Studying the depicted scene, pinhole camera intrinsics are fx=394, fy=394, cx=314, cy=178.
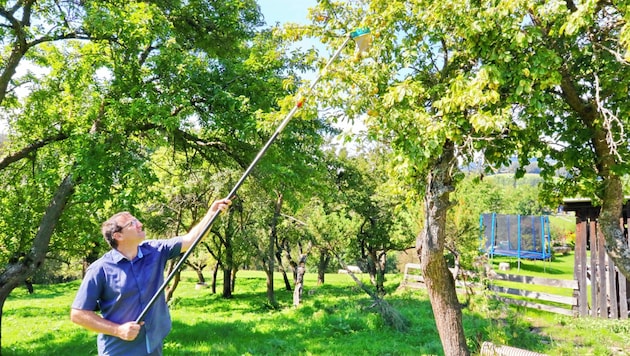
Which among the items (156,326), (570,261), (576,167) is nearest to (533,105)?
(576,167)

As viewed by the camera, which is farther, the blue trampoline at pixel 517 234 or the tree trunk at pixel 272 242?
the blue trampoline at pixel 517 234

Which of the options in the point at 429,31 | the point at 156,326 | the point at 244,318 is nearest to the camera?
the point at 156,326

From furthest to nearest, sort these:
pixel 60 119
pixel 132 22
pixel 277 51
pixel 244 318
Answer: pixel 244 318 → pixel 60 119 → pixel 277 51 → pixel 132 22

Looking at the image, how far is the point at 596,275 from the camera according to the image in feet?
32.7

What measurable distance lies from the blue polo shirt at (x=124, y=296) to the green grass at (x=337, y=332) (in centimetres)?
474

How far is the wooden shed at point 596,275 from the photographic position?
9453 millimetres

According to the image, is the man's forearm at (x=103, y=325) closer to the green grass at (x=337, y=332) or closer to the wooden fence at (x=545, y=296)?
the green grass at (x=337, y=332)

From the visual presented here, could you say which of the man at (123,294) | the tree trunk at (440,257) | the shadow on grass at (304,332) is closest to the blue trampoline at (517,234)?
the shadow on grass at (304,332)

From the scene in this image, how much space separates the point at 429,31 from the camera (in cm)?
463

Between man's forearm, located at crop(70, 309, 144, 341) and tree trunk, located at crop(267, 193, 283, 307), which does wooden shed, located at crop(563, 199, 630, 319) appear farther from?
man's forearm, located at crop(70, 309, 144, 341)

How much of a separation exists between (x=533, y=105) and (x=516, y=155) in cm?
128

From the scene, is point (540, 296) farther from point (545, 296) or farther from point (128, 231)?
point (128, 231)

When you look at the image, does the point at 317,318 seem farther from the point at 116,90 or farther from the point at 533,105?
the point at 533,105

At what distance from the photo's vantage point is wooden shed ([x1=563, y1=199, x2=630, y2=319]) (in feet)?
31.0
